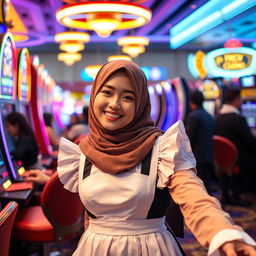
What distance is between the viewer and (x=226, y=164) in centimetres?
448

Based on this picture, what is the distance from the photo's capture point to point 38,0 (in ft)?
26.4

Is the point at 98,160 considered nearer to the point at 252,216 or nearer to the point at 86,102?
the point at 252,216

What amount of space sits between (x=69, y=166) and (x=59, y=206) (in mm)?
978

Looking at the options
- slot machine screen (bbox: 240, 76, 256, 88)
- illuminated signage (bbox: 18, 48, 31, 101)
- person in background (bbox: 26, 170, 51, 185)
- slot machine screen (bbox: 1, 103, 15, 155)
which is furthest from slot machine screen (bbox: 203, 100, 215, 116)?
person in background (bbox: 26, 170, 51, 185)

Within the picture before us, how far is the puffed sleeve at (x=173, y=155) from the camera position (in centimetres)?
127

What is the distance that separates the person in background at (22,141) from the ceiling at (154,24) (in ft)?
11.8

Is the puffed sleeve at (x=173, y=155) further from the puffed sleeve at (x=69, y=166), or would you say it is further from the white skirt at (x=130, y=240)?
the puffed sleeve at (x=69, y=166)

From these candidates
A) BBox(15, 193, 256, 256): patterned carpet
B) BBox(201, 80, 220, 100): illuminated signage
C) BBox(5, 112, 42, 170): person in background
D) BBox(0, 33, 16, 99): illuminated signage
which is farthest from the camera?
BBox(201, 80, 220, 100): illuminated signage

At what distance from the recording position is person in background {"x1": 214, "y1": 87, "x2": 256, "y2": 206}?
14.8ft

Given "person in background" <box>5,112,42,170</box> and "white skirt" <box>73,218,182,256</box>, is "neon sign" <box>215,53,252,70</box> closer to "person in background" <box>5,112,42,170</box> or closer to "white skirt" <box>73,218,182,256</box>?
"white skirt" <box>73,218,182,256</box>

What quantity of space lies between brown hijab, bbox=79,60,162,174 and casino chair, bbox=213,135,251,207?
3.15 meters

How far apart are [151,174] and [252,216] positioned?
10.4ft

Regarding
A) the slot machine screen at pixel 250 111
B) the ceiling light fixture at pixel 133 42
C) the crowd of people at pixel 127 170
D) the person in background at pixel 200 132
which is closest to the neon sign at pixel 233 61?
the person in background at pixel 200 132

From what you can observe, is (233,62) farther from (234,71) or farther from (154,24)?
(154,24)
